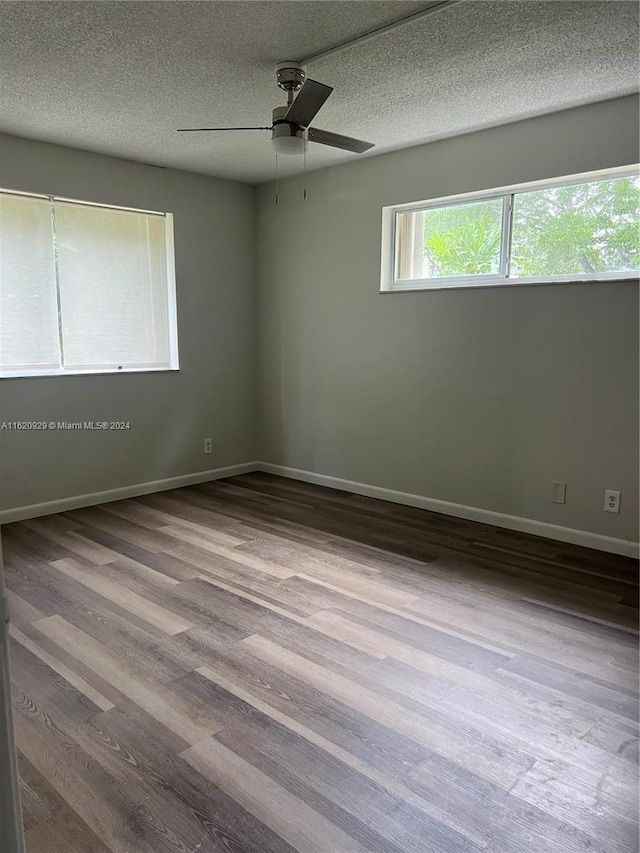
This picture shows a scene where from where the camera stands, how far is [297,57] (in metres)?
2.59

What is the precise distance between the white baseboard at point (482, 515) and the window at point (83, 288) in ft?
5.06

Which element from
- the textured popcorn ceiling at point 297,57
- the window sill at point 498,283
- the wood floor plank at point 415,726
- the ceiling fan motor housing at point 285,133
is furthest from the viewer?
the window sill at point 498,283

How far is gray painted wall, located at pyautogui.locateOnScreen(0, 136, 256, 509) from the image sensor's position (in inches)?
156

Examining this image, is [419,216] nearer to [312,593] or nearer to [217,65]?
[217,65]

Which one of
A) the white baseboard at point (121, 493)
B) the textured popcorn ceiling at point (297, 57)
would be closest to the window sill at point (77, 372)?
the white baseboard at point (121, 493)

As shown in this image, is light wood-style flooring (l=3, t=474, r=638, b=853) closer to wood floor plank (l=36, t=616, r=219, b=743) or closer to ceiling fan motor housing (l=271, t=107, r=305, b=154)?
wood floor plank (l=36, t=616, r=219, b=743)

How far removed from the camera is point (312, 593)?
2928 millimetres

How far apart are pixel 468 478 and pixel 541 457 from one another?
1.77 feet

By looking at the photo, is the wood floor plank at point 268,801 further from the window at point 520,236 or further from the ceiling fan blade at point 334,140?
the window at point 520,236

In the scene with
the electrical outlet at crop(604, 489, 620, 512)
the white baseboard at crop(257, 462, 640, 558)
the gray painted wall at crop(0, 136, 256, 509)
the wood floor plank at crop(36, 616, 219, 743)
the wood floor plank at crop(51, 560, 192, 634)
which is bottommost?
the wood floor plank at crop(36, 616, 219, 743)

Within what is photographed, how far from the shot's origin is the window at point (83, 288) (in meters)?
3.88

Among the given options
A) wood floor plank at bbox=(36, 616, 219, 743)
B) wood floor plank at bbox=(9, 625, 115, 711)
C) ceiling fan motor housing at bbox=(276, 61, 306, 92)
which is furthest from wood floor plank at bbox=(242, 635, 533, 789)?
ceiling fan motor housing at bbox=(276, 61, 306, 92)

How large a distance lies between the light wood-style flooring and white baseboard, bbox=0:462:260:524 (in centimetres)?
42

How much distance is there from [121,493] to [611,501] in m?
3.39
